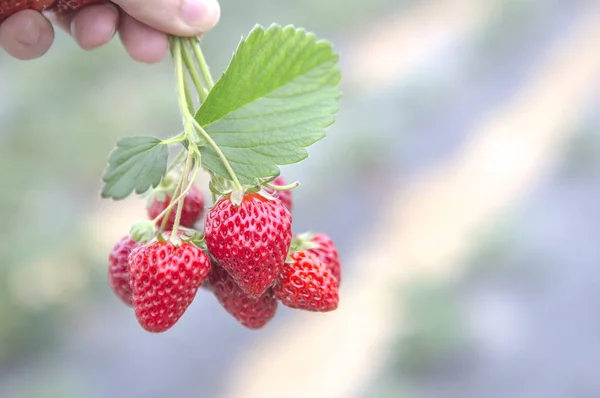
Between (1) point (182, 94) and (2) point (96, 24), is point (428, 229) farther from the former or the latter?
(1) point (182, 94)

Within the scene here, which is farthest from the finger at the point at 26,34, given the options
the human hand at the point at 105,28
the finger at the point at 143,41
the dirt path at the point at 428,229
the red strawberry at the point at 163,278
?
the dirt path at the point at 428,229

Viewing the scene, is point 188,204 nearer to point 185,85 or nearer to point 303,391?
point 185,85

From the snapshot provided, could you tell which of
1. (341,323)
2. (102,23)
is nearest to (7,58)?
(341,323)

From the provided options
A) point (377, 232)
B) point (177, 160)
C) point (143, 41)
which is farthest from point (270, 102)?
point (377, 232)

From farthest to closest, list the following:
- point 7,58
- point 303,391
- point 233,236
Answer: point 7,58, point 303,391, point 233,236

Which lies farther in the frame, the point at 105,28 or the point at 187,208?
the point at 105,28

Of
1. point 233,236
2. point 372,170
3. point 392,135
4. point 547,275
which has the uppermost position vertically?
point 392,135

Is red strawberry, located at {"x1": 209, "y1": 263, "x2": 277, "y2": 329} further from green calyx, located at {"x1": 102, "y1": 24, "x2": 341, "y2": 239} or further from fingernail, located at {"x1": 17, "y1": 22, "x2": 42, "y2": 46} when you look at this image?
fingernail, located at {"x1": 17, "y1": 22, "x2": 42, "y2": 46}
